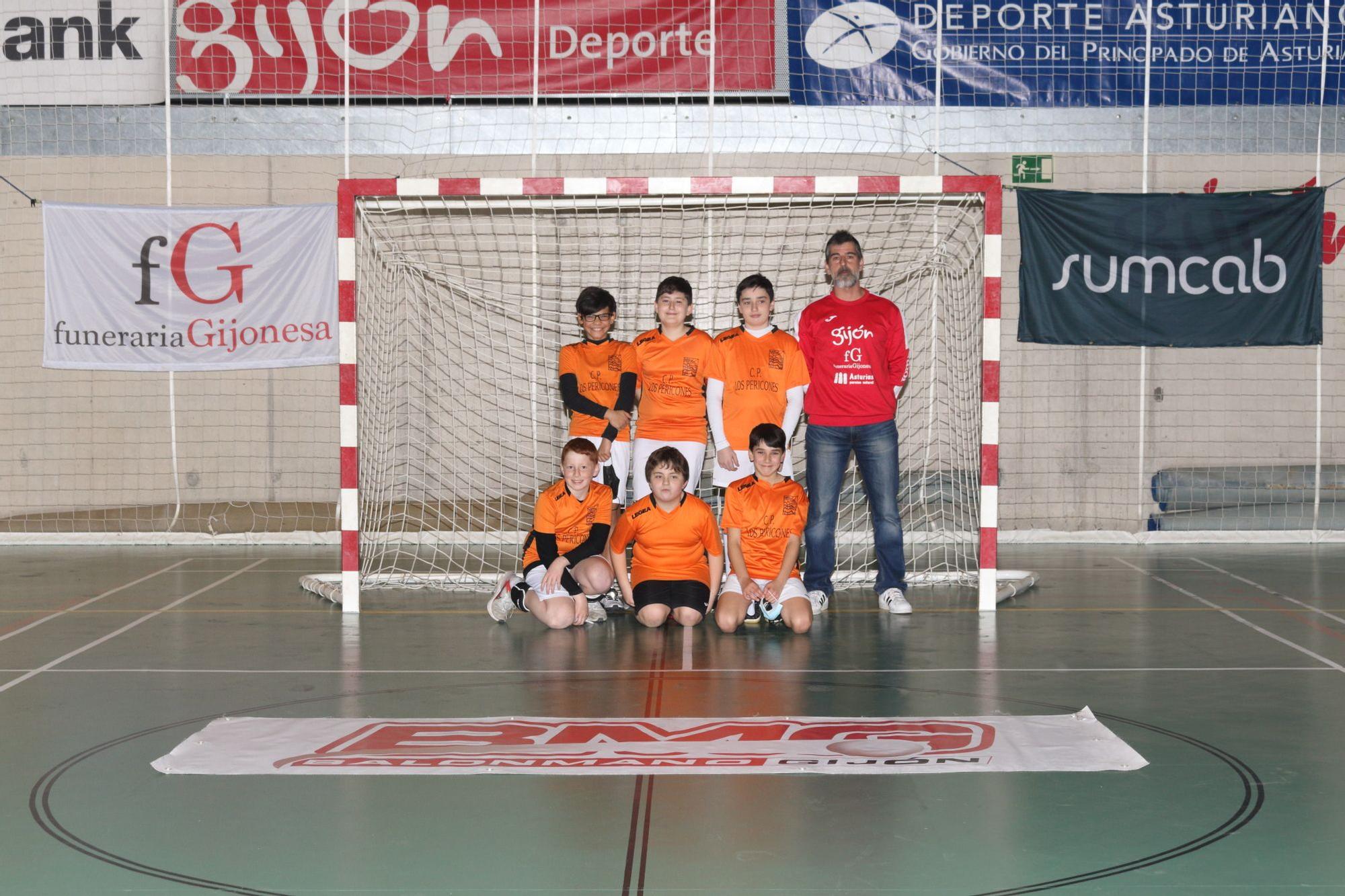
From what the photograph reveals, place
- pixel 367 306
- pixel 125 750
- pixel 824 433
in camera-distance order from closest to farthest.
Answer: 1. pixel 125 750
2. pixel 824 433
3. pixel 367 306

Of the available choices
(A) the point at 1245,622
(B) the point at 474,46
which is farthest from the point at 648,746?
(B) the point at 474,46

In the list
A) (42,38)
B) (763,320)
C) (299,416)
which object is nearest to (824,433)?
(763,320)

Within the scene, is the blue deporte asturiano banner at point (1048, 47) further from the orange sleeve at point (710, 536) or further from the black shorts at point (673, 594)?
the black shorts at point (673, 594)

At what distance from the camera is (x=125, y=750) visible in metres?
3.83

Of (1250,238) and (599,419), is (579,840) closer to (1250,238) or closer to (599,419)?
(599,419)

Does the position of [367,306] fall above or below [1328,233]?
below

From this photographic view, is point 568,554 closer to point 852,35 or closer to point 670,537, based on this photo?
point 670,537

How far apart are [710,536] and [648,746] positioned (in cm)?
220

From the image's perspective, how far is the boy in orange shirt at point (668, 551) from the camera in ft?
19.3

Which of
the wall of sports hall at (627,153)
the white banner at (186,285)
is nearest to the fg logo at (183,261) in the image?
the white banner at (186,285)

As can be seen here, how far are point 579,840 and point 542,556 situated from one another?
10.2ft

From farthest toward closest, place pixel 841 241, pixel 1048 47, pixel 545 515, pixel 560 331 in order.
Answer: pixel 1048 47 → pixel 560 331 → pixel 841 241 → pixel 545 515

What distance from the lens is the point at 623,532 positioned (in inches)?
233

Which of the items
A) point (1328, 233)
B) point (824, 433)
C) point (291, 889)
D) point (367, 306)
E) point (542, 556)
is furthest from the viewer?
point (1328, 233)
